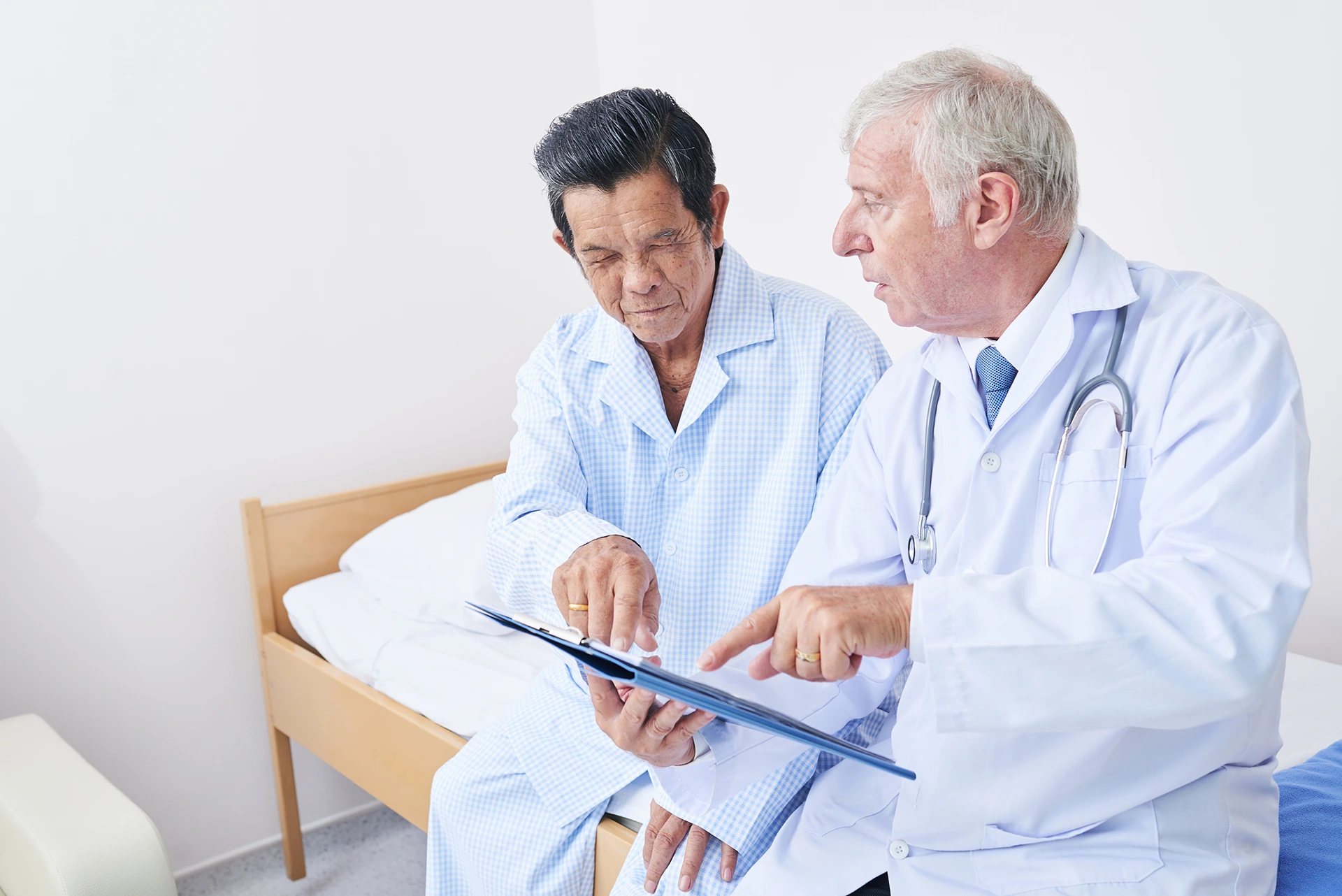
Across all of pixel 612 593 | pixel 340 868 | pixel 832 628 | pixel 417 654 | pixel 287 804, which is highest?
pixel 832 628

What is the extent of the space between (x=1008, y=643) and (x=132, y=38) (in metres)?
2.16

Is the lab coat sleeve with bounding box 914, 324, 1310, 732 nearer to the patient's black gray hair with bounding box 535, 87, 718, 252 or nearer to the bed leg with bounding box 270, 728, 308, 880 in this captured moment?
the patient's black gray hair with bounding box 535, 87, 718, 252

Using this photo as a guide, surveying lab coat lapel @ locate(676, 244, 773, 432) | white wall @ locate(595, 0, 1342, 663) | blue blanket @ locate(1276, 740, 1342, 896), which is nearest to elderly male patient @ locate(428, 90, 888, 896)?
lab coat lapel @ locate(676, 244, 773, 432)

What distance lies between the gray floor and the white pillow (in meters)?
0.67

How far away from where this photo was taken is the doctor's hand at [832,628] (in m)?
0.86

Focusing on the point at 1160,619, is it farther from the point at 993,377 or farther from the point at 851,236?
the point at 851,236

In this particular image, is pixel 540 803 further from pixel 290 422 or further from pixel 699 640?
pixel 290 422

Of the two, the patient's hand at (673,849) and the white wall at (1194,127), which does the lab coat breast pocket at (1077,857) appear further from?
the white wall at (1194,127)

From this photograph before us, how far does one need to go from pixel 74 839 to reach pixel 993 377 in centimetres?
140

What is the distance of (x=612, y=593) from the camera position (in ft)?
3.90

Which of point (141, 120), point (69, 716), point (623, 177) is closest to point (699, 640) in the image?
point (623, 177)

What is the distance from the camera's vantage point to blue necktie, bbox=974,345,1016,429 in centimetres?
110

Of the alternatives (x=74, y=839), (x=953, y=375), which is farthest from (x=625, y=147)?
(x=74, y=839)

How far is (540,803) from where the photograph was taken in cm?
142
